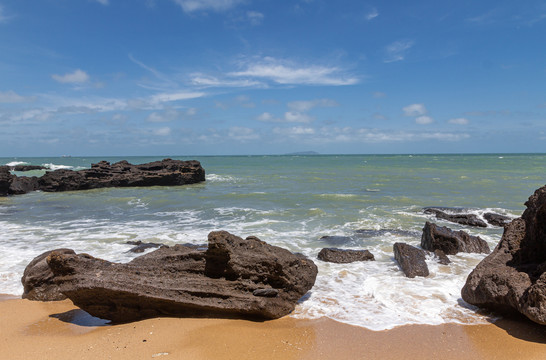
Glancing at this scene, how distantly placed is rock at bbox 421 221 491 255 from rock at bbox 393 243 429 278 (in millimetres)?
972

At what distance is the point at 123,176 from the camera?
1211 inches

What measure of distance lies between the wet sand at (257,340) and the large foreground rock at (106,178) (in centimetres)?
2476

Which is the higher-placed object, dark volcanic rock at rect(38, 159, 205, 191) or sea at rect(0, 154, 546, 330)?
dark volcanic rock at rect(38, 159, 205, 191)

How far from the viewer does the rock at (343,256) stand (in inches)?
319

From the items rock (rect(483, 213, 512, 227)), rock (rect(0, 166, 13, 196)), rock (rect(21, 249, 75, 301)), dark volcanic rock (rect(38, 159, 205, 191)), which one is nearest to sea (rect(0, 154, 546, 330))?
rock (rect(21, 249, 75, 301))

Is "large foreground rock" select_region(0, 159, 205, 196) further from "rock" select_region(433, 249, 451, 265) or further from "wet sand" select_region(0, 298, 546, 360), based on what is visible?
"rock" select_region(433, 249, 451, 265)

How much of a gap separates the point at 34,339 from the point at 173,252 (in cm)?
230

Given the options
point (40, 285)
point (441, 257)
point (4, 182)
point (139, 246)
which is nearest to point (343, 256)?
point (441, 257)

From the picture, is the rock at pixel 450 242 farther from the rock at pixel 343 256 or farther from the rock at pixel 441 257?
the rock at pixel 343 256

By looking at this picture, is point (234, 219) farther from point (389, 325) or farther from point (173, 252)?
point (389, 325)

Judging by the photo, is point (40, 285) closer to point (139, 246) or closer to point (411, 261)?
point (139, 246)

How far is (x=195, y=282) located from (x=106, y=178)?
28585 millimetres

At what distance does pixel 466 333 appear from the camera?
4.71 metres

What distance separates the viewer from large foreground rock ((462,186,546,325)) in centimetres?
441
